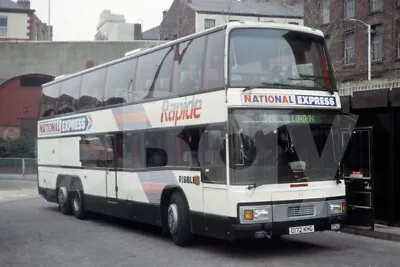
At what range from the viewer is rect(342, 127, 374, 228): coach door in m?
13.2

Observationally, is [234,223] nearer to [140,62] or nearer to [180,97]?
[180,97]

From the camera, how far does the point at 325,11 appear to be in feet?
157

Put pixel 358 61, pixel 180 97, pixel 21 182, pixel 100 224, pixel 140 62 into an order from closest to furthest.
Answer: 1. pixel 180 97
2. pixel 140 62
3. pixel 100 224
4. pixel 21 182
5. pixel 358 61

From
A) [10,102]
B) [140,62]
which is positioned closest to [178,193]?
[140,62]

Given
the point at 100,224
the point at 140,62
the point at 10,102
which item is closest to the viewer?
the point at 140,62

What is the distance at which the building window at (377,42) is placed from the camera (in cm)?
4325

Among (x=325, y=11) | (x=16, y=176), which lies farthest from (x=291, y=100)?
(x=325, y=11)

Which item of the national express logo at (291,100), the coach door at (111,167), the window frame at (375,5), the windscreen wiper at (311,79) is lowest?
the coach door at (111,167)

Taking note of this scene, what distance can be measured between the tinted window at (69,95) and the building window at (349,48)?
30.6m

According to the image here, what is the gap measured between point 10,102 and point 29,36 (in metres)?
16.1

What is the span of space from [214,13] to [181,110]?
178 feet

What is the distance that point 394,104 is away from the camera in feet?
42.9

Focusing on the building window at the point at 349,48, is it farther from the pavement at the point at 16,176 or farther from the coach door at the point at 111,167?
the coach door at the point at 111,167

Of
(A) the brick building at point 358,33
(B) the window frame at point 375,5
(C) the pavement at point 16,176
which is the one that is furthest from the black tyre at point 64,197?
(B) the window frame at point 375,5
